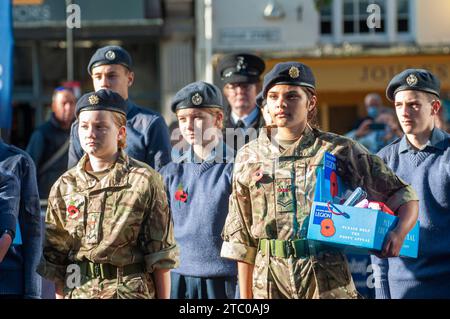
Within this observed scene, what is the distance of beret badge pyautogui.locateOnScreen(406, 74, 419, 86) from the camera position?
706 centimetres

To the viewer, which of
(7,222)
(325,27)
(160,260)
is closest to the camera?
(160,260)

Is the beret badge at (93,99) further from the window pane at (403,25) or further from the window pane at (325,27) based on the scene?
the window pane at (403,25)

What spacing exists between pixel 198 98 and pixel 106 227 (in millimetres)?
1645

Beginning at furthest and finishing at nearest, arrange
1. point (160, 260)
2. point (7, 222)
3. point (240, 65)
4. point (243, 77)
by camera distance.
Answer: point (240, 65), point (243, 77), point (7, 222), point (160, 260)

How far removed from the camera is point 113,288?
6.06 metres

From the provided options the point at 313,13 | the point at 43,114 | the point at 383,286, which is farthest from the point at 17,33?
the point at 383,286

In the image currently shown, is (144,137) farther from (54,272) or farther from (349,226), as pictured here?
(349,226)

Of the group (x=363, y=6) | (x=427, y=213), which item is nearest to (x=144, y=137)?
(x=427, y=213)

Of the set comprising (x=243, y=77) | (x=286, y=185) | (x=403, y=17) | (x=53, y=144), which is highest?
(x=403, y=17)

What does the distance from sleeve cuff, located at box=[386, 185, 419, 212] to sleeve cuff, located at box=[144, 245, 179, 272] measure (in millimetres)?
1167

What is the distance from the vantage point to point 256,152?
6.24 m

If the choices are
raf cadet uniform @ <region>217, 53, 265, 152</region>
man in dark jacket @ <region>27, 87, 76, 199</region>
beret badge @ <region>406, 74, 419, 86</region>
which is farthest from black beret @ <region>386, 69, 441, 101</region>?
man in dark jacket @ <region>27, 87, 76, 199</region>

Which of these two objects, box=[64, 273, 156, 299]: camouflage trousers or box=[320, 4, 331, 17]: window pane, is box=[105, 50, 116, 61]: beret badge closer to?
box=[64, 273, 156, 299]: camouflage trousers

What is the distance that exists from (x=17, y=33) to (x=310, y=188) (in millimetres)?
14178
